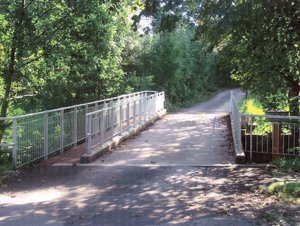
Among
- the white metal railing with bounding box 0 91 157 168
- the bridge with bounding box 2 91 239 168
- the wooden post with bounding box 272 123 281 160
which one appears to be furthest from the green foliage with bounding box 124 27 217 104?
the wooden post with bounding box 272 123 281 160

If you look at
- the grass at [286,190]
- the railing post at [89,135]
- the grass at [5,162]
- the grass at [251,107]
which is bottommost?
the grass at [286,190]

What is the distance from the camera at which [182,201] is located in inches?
285

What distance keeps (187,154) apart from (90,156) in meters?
2.66

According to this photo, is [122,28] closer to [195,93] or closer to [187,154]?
[187,154]

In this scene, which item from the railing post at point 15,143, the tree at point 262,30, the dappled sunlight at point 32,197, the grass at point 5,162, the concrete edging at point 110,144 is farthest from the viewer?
the concrete edging at point 110,144

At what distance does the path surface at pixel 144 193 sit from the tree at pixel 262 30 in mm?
2147

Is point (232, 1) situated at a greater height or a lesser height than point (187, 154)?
greater

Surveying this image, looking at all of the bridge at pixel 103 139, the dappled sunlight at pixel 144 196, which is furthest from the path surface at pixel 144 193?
the bridge at pixel 103 139

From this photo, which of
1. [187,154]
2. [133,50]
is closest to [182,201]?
[187,154]

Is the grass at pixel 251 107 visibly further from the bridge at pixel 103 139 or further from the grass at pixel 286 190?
the grass at pixel 286 190

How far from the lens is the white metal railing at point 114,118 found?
11578mm

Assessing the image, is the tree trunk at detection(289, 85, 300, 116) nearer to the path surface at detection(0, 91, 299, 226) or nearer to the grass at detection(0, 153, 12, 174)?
the path surface at detection(0, 91, 299, 226)

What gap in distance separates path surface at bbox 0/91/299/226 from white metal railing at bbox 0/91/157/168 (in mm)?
602

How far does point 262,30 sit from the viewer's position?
28.6 ft
